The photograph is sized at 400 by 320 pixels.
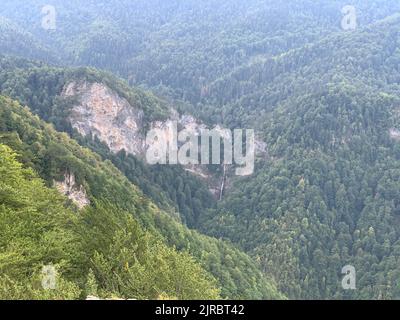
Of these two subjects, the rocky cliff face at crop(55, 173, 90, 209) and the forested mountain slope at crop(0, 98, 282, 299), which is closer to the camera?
the forested mountain slope at crop(0, 98, 282, 299)

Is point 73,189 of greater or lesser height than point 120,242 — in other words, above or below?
above

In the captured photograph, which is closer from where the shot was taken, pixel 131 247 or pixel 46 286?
pixel 46 286

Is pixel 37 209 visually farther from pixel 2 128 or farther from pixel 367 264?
pixel 367 264

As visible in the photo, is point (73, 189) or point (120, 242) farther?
point (73, 189)

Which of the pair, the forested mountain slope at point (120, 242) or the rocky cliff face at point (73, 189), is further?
the rocky cliff face at point (73, 189)

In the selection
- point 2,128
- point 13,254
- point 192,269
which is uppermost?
point 2,128

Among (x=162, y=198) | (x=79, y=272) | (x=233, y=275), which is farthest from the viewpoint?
(x=162, y=198)

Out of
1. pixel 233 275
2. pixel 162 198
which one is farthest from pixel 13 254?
pixel 162 198

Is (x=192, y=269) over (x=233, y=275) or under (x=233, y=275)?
over
